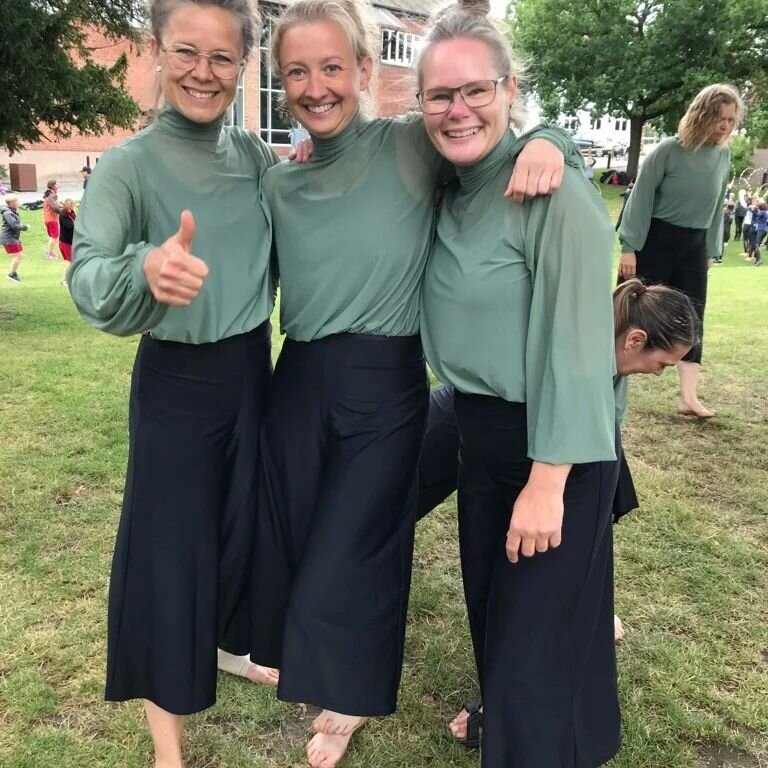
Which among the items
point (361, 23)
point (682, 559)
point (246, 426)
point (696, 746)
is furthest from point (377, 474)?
point (682, 559)

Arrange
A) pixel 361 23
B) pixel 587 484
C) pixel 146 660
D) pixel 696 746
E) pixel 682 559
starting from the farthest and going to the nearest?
pixel 682 559
pixel 696 746
pixel 146 660
pixel 361 23
pixel 587 484

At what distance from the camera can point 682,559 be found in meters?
3.52

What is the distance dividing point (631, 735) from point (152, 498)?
1689 millimetres

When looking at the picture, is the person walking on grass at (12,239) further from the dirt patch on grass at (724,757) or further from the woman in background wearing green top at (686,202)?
the dirt patch on grass at (724,757)

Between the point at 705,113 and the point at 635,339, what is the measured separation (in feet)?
8.79

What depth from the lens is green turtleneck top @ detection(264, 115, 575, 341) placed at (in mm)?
1983

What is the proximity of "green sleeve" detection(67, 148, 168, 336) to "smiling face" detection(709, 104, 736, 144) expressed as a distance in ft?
12.4

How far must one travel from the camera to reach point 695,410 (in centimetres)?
547

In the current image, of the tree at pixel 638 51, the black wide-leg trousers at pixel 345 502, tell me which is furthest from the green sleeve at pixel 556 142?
the tree at pixel 638 51

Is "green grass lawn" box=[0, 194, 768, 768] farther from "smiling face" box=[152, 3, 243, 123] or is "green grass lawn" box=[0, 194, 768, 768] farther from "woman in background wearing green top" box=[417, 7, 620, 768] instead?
"smiling face" box=[152, 3, 243, 123]

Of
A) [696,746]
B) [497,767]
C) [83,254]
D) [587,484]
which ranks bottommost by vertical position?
[696,746]

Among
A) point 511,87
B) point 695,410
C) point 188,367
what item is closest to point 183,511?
point 188,367

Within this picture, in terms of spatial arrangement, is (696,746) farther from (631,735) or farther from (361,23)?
(361,23)

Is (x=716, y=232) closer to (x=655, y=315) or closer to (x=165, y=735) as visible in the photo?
(x=655, y=315)
